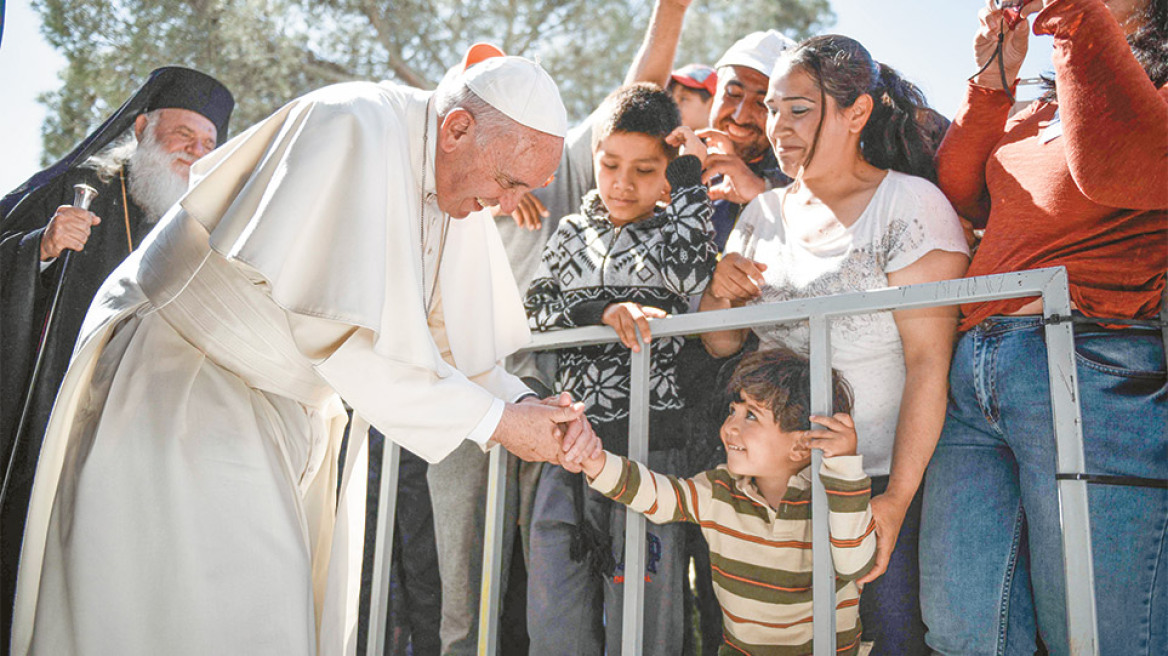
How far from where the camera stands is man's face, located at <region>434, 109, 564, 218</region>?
2779mm

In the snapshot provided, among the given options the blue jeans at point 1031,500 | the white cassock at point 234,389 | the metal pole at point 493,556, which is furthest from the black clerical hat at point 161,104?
the blue jeans at point 1031,500

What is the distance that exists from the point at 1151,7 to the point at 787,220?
1043mm

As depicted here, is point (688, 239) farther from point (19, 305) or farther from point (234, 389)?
point (19, 305)

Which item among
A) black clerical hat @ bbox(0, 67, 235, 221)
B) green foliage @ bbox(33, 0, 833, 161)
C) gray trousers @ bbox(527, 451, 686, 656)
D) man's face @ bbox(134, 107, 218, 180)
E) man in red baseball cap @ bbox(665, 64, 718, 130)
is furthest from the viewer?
green foliage @ bbox(33, 0, 833, 161)

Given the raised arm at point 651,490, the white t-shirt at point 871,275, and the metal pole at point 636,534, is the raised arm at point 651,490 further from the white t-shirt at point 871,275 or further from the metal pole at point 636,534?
the white t-shirt at point 871,275

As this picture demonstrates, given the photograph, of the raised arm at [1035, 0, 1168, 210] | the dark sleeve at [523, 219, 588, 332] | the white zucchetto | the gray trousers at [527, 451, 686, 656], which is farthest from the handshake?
the raised arm at [1035, 0, 1168, 210]

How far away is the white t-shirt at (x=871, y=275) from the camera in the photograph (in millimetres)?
2490

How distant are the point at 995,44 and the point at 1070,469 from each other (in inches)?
46.4

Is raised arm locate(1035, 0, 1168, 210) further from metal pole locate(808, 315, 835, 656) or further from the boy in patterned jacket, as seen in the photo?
the boy in patterned jacket

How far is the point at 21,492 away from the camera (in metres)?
3.09

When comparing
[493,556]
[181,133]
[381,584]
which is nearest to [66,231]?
[181,133]

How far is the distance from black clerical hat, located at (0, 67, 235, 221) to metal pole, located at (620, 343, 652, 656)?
A: 2.74 metres

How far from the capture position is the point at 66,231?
147 inches

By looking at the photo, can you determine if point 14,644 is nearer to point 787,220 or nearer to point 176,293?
point 176,293
